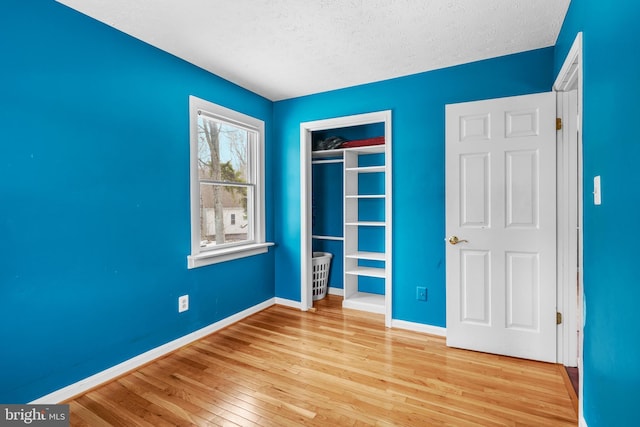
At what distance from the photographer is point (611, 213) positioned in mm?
1281

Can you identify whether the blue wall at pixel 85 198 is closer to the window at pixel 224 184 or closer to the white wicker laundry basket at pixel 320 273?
the window at pixel 224 184

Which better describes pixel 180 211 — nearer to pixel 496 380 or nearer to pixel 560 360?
pixel 496 380

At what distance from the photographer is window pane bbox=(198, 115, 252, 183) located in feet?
9.78

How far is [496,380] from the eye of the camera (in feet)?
7.07

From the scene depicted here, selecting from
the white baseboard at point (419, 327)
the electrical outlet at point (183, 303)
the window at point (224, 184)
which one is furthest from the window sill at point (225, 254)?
the white baseboard at point (419, 327)

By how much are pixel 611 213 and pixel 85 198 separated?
2.90 m

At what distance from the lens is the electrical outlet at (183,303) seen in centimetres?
270

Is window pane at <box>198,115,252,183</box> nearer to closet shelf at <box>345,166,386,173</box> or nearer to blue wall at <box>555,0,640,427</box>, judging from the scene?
closet shelf at <box>345,166,386,173</box>

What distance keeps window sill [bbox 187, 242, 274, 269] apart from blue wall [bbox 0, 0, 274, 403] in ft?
0.32

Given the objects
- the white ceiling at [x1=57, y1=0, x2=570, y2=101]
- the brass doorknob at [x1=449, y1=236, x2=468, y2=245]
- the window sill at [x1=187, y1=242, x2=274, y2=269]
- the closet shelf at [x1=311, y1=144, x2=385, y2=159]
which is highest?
the white ceiling at [x1=57, y1=0, x2=570, y2=101]

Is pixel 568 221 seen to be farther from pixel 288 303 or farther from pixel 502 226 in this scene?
pixel 288 303

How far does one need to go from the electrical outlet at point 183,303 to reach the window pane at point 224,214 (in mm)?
495

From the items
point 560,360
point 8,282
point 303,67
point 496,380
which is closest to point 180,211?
point 8,282

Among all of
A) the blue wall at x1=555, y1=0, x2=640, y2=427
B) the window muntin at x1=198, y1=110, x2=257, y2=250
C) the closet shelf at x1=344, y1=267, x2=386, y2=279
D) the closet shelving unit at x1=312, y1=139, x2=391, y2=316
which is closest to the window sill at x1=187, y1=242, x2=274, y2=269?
the window muntin at x1=198, y1=110, x2=257, y2=250
